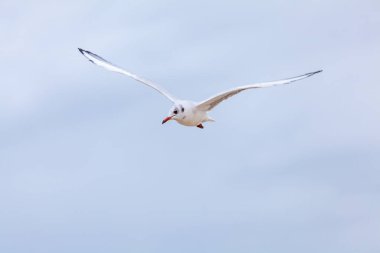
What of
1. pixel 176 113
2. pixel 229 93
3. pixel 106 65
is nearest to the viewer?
pixel 176 113

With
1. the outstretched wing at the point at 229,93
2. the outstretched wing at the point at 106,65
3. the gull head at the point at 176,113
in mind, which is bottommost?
the gull head at the point at 176,113

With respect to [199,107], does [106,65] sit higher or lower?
higher

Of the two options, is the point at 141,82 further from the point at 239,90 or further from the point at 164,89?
the point at 239,90

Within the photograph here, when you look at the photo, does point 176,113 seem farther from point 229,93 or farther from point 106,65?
point 106,65

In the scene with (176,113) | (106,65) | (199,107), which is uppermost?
(106,65)

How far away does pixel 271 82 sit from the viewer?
2839 cm

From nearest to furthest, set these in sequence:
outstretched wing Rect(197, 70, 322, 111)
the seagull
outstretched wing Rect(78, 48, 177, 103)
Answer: outstretched wing Rect(197, 70, 322, 111)
the seagull
outstretched wing Rect(78, 48, 177, 103)

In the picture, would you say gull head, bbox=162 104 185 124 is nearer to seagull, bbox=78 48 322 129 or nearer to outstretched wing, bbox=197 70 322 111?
seagull, bbox=78 48 322 129

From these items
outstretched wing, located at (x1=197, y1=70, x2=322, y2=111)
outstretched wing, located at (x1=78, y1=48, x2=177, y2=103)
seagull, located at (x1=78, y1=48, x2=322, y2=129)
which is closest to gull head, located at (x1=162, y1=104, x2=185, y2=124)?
seagull, located at (x1=78, y1=48, x2=322, y2=129)

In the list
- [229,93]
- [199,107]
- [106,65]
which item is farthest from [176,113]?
[106,65]

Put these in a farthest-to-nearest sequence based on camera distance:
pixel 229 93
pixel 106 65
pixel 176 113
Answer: pixel 106 65
pixel 229 93
pixel 176 113

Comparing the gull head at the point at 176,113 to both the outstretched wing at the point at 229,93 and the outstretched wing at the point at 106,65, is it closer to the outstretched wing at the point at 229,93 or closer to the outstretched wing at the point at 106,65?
the outstretched wing at the point at 229,93

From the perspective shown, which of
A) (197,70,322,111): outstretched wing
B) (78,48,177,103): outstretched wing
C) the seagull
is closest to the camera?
(197,70,322,111): outstretched wing

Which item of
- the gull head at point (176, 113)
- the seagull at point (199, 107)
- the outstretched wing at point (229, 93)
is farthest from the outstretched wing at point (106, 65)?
the gull head at point (176, 113)
